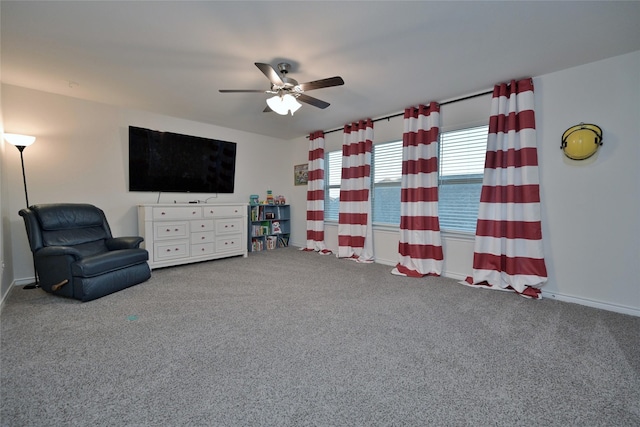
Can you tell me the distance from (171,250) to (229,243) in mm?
879

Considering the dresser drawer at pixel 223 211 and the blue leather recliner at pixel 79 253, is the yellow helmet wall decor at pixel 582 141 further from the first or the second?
the blue leather recliner at pixel 79 253

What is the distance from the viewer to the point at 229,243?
4379 millimetres

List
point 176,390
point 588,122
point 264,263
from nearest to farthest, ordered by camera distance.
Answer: point 176,390, point 588,122, point 264,263

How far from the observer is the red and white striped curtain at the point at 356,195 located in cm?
423

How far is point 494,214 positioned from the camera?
296 centimetres

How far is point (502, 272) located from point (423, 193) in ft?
4.26

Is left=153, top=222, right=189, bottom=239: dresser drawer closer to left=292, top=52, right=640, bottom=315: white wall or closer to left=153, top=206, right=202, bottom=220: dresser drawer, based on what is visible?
left=153, top=206, right=202, bottom=220: dresser drawer

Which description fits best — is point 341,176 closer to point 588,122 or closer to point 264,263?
point 264,263

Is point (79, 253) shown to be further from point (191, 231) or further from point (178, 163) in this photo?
point (178, 163)

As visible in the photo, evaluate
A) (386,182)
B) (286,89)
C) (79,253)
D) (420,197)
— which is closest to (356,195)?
(386,182)

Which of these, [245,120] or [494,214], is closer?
[494,214]

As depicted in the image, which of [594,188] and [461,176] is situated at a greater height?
[461,176]

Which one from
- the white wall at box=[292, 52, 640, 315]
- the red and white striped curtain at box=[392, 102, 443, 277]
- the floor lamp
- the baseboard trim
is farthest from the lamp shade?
the baseboard trim

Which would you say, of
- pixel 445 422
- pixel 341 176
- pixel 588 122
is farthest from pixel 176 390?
pixel 588 122
